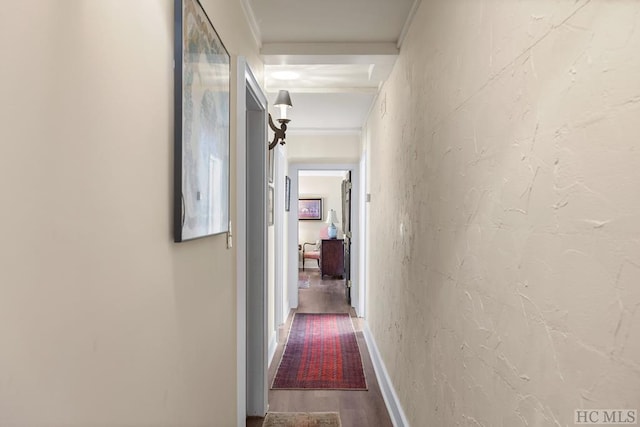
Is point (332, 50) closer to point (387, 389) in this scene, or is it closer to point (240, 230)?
point (240, 230)

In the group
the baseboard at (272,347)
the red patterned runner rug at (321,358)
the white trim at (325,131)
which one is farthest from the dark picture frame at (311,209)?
the baseboard at (272,347)

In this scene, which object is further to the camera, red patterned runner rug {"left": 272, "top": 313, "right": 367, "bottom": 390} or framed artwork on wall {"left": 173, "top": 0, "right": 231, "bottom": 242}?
red patterned runner rug {"left": 272, "top": 313, "right": 367, "bottom": 390}

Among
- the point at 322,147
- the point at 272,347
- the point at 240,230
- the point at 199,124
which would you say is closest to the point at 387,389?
the point at 272,347

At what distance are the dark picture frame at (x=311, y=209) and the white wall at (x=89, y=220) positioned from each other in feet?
30.2

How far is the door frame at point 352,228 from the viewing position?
580 cm

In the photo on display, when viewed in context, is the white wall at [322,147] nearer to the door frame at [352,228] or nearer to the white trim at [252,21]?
the door frame at [352,228]

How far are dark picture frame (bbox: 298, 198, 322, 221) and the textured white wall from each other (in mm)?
8480

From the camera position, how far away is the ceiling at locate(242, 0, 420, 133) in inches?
90.5

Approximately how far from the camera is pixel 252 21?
241 cm

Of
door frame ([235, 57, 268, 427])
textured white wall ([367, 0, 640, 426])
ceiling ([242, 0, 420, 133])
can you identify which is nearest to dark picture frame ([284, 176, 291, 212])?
ceiling ([242, 0, 420, 133])

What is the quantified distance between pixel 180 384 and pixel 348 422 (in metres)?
1.80

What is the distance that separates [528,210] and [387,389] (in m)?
2.34

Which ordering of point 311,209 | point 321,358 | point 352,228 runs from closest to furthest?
point 321,358
point 352,228
point 311,209

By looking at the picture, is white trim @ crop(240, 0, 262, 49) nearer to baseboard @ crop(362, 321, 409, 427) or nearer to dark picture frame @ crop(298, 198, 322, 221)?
baseboard @ crop(362, 321, 409, 427)
